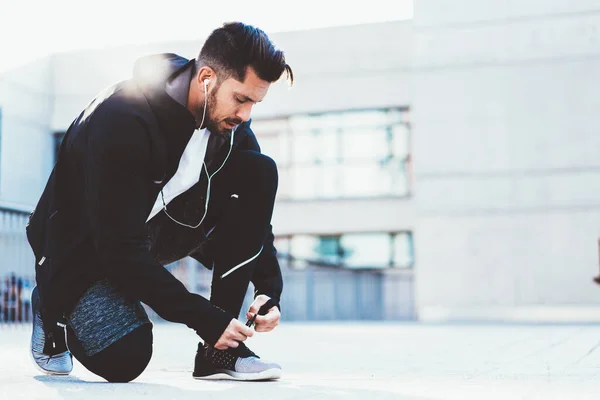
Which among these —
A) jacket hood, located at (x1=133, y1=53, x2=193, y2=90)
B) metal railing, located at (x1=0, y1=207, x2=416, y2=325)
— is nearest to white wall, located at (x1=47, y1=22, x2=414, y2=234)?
metal railing, located at (x1=0, y1=207, x2=416, y2=325)

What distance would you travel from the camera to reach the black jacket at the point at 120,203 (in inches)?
96.8

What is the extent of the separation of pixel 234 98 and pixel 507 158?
11.5 metres

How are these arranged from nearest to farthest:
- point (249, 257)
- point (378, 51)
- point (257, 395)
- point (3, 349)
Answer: point (257, 395), point (249, 257), point (3, 349), point (378, 51)

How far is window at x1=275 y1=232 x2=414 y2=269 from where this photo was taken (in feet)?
59.7

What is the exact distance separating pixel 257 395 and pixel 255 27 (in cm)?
106

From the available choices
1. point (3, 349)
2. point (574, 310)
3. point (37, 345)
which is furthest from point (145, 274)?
point (574, 310)

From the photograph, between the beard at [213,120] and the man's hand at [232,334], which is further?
the beard at [213,120]

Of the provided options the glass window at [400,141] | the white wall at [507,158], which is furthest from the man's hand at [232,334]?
the glass window at [400,141]

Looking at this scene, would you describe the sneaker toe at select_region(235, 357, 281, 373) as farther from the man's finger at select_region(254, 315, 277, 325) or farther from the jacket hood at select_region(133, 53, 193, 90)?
the jacket hood at select_region(133, 53, 193, 90)

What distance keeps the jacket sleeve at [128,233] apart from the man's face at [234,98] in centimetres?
28

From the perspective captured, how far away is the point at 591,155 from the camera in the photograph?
1332 cm

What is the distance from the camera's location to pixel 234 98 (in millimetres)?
2629

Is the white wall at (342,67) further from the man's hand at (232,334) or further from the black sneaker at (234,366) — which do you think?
the man's hand at (232,334)

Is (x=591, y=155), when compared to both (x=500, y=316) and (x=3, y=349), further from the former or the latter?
(x=3, y=349)
